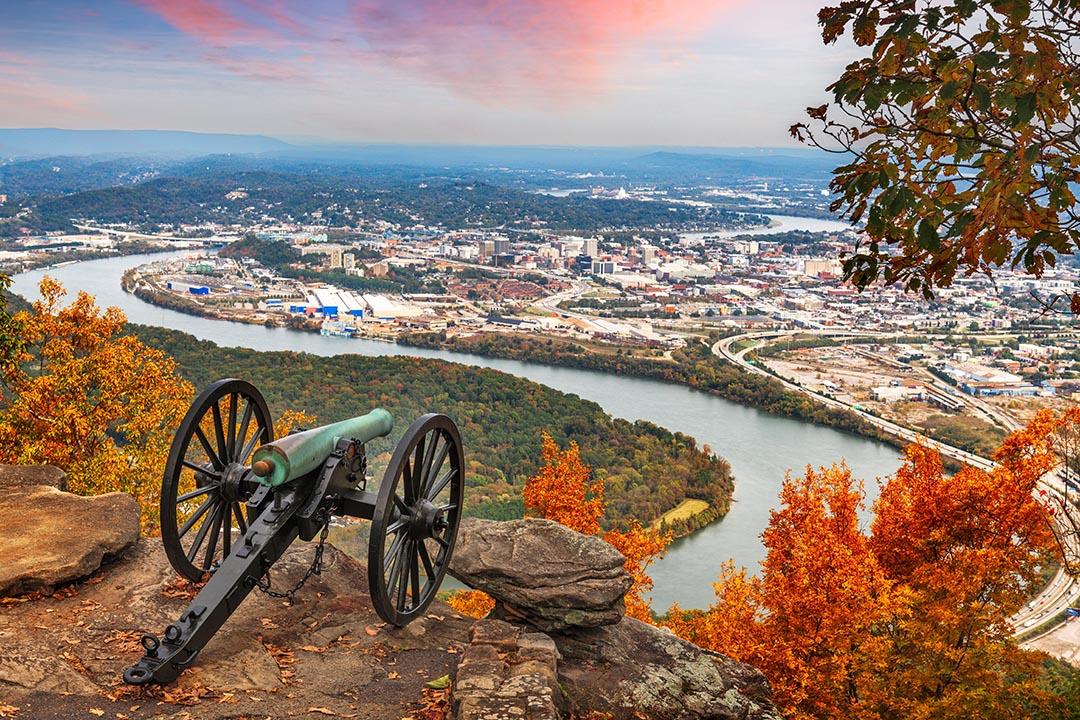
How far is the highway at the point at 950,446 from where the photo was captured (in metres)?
25.1

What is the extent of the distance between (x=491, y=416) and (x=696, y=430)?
921cm

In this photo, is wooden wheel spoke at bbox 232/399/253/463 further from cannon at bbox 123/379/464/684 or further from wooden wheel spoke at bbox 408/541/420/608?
wooden wheel spoke at bbox 408/541/420/608

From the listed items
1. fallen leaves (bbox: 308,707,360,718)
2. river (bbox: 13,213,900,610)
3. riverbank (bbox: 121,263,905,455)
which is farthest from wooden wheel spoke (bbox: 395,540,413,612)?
riverbank (bbox: 121,263,905,455)

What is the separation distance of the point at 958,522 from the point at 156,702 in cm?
1079

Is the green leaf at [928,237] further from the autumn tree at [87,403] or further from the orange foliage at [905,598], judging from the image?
the autumn tree at [87,403]

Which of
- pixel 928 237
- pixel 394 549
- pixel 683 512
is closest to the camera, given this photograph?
pixel 928 237

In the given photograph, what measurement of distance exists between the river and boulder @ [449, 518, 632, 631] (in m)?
15.7

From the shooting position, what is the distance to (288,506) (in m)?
5.69

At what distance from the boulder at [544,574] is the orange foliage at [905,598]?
3.15m

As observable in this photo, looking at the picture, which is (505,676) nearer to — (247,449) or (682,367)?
(247,449)

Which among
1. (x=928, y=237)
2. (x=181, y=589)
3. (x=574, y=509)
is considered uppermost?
(x=928, y=237)

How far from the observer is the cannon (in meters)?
5.32

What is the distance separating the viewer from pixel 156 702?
196 inches

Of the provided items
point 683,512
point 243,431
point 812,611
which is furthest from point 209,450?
point 683,512
